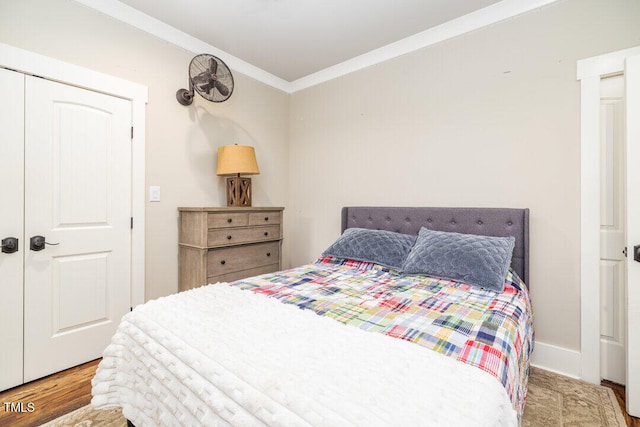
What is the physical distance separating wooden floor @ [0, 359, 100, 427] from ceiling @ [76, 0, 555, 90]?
2.52 meters

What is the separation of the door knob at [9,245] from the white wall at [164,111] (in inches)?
30.1

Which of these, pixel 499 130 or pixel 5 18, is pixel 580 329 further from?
pixel 5 18

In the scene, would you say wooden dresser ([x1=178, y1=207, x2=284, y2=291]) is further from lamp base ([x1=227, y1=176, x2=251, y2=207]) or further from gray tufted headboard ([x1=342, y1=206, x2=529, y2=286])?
gray tufted headboard ([x1=342, y1=206, x2=529, y2=286])

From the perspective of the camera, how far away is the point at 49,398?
1.75 m

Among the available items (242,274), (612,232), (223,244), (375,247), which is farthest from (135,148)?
(612,232)

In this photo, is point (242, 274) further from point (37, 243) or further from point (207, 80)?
point (207, 80)

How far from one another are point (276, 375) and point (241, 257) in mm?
1924

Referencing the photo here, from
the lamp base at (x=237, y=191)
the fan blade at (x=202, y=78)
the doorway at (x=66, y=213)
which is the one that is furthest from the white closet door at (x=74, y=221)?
the lamp base at (x=237, y=191)

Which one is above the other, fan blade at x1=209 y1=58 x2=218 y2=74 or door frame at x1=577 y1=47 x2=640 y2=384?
fan blade at x1=209 y1=58 x2=218 y2=74

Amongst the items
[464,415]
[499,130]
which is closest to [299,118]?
[499,130]

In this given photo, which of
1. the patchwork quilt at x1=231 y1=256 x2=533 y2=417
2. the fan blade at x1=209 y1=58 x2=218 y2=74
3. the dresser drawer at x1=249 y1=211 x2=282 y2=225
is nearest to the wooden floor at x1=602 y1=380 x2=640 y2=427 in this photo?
the patchwork quilt at x1=231 y1=256 x2=533 y2=417

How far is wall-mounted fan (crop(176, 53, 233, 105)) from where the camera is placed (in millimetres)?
2500

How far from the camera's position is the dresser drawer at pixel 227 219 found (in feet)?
7.93

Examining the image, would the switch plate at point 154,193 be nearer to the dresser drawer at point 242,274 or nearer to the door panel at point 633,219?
the dresser drawer at point 242,274
